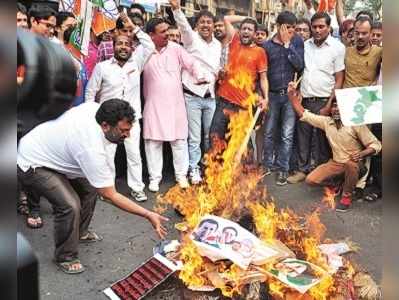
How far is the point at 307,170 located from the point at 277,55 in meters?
1.53

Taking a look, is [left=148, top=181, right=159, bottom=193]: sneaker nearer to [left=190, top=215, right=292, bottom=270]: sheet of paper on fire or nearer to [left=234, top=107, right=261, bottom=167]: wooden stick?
[left=234, top=107, right=261, bottom=167]: wooden stick

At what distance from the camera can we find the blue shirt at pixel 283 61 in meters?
6.32

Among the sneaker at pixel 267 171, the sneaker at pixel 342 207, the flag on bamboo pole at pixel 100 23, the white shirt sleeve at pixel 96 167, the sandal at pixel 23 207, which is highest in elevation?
the flag on bamboo pole at pixel 100 23

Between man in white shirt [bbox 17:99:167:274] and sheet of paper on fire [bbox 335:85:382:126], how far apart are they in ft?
8.74

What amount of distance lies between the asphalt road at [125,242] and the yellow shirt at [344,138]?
0.62 metres

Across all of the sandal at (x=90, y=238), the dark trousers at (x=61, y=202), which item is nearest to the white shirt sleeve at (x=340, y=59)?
the sandal at (x=90, y=238)

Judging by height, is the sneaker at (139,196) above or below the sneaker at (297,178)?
above

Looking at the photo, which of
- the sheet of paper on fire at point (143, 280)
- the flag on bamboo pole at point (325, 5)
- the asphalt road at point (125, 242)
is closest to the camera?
the sheet of paper on fire at point (143, 280)

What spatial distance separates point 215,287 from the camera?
3.62 metres

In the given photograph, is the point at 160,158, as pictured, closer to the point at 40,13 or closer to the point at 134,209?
the point at 40,13

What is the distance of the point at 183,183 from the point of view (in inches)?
246

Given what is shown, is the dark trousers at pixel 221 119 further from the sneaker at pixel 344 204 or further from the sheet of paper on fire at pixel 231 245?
the sheet of paper on fire at pixel 231 245

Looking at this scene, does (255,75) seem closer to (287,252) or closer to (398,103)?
(287,252)

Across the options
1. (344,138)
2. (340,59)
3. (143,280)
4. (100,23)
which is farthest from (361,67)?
(143,280)
